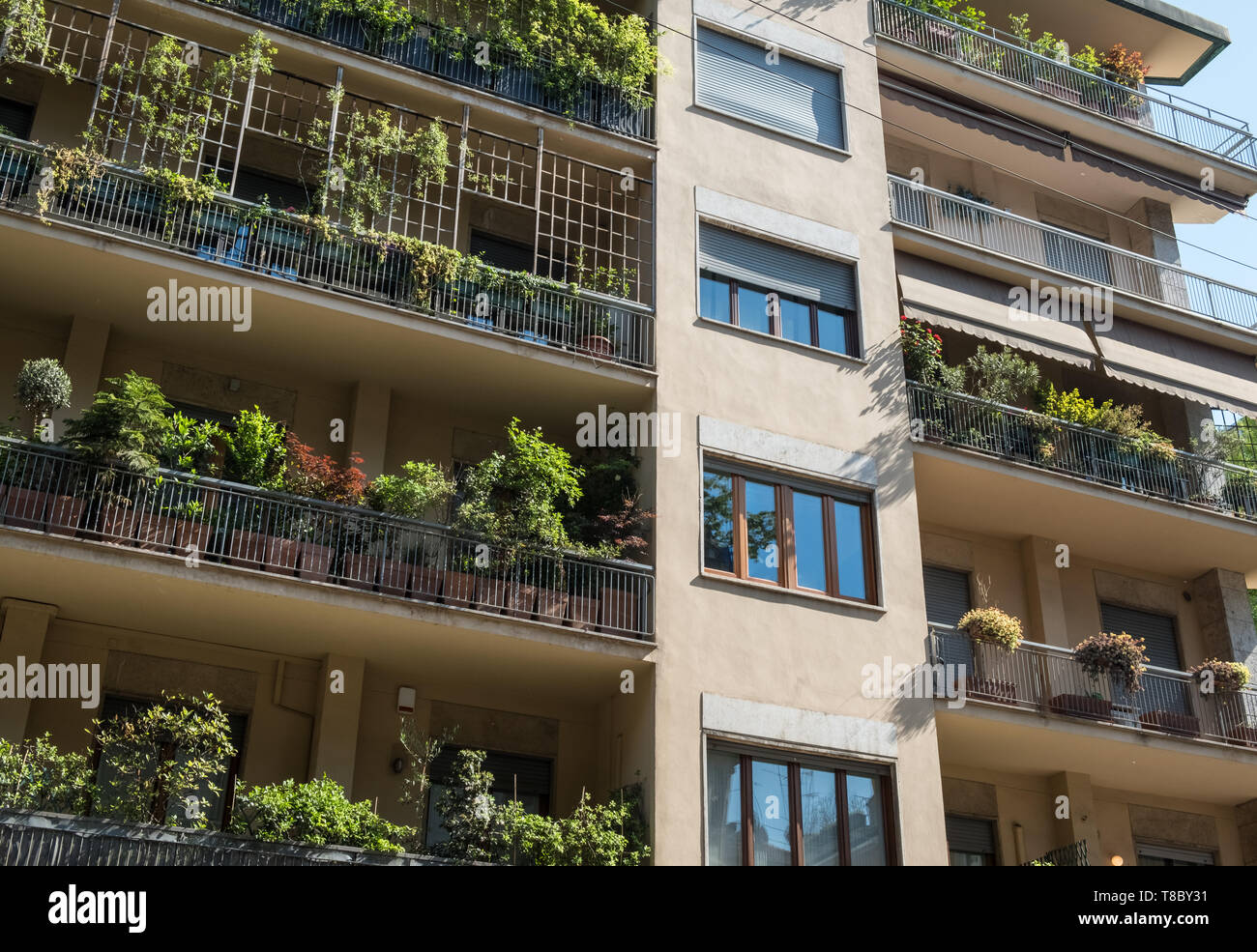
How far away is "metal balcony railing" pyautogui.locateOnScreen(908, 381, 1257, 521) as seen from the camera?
1895 centimetres

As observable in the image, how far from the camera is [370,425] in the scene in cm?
1706

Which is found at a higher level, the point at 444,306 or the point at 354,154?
the point at 354,154

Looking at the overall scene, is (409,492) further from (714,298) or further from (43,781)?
(714,298)

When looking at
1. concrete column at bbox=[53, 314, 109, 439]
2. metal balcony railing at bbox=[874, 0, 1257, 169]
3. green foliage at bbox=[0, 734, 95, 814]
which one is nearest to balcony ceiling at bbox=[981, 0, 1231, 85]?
metal balcony railing at bbox=[874, 0, 1257, 169]

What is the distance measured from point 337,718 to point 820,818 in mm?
5877

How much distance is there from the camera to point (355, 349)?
54.9ft

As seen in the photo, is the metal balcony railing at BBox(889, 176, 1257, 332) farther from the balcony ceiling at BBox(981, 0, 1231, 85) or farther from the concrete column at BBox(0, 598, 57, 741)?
the concrete column at BBox(0, 598, 57, 741)

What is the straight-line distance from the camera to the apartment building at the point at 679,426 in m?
15.0

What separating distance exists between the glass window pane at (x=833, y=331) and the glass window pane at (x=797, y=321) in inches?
6.3

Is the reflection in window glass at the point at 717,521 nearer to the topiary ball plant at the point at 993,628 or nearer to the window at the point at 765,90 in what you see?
the topiary ball plant at the point at 993,628

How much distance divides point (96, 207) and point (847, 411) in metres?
10.1
